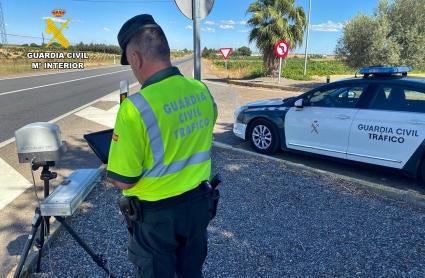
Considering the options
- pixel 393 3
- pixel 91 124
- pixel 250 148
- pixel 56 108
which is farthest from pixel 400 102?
→ pixel 393 3

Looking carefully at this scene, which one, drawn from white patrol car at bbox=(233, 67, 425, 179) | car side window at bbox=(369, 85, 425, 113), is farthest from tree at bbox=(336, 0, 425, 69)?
car side window at bbox=(369, 85, 425, 113)

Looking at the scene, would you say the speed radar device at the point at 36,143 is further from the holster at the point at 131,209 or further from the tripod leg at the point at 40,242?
the holster at the point at 131,209

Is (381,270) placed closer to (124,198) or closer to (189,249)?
(189,249)

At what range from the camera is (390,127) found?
4.63 metres

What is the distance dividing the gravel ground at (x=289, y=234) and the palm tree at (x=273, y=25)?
1864cm

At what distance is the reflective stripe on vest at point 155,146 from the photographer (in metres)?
1.44

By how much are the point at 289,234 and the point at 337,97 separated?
2.85m

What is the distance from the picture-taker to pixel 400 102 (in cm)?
467

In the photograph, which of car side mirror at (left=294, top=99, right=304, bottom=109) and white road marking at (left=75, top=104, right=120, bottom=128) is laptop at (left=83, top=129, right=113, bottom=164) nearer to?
car side mirror at (left=294, top=99, right=304, bottom=109)

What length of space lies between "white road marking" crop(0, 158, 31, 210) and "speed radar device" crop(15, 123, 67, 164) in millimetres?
2220

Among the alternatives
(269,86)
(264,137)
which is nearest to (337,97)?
(264,137)

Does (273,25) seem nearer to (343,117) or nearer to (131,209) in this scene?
(343,117)

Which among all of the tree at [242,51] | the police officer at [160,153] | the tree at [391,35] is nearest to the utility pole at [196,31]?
the police officer at [160,153]

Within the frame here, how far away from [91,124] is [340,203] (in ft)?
21.3
